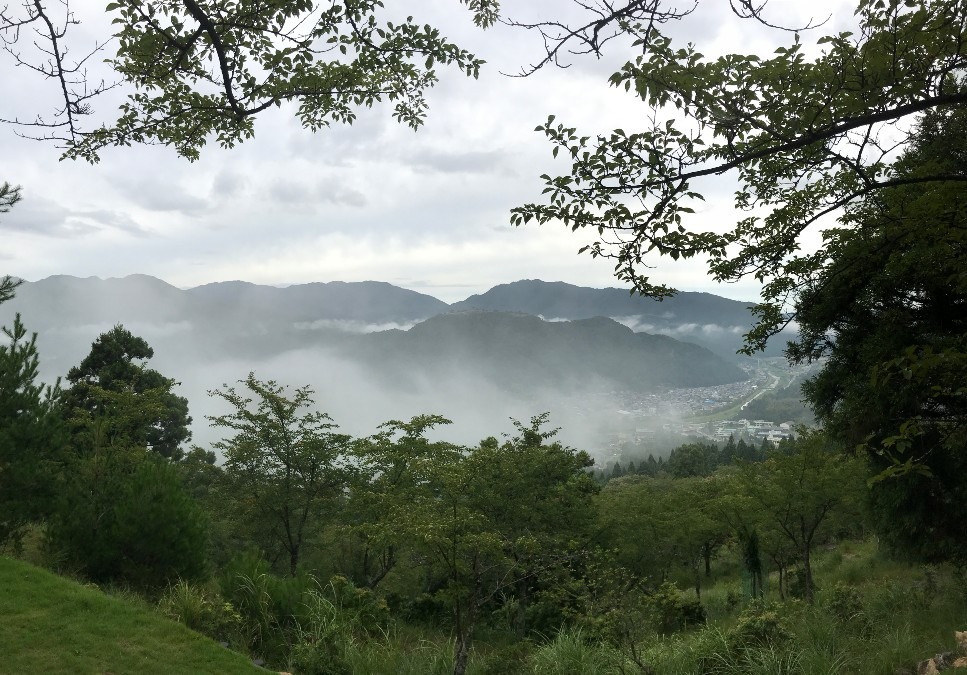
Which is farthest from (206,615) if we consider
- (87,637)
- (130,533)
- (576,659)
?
(576,659)

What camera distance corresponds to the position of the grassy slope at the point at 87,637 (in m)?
5.82

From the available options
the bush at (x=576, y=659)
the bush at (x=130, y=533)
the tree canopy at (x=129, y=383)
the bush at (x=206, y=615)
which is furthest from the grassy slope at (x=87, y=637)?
the tree canopy at (x=129, y=383)

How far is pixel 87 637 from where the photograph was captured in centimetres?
622

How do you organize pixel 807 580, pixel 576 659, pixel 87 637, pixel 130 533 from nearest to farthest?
pixel 87 637 < pixel 576 659 < pixel 130 533 < pixel 807 580

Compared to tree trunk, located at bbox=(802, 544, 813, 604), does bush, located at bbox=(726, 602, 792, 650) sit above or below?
above

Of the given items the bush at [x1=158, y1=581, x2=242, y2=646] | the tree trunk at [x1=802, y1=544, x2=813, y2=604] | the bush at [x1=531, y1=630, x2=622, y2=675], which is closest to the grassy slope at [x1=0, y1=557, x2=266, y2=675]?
the bush at [x1=158, y1=581, x2=242, y2=646]

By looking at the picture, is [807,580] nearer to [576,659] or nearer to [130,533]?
[576,659]

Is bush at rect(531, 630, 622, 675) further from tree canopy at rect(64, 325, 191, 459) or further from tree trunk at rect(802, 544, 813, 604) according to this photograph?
tree canopy at rect(64, 325, 191, 459)

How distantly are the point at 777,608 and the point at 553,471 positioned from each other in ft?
30.1

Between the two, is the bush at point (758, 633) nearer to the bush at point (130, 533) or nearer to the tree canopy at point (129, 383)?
the bush at point (130, 533)

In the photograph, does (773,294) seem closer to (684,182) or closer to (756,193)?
(756,193)

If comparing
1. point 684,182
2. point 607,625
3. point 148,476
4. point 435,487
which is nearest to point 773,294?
point 684,182

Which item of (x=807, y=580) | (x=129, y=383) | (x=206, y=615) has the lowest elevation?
(x=807, y=580)

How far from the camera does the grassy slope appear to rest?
5816 mm
